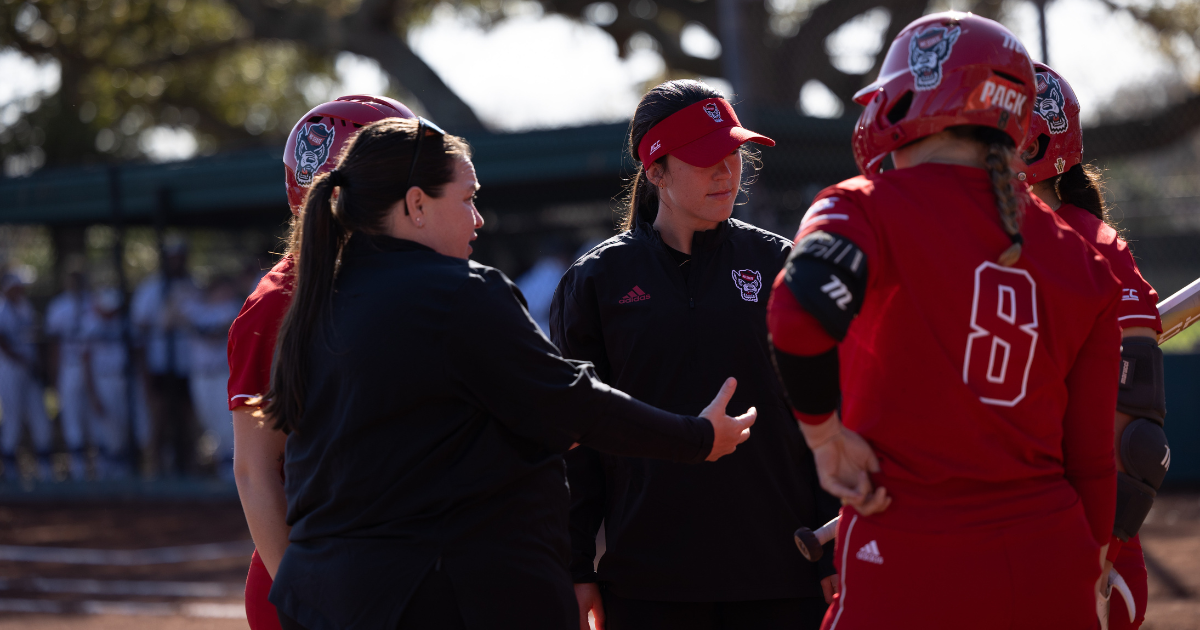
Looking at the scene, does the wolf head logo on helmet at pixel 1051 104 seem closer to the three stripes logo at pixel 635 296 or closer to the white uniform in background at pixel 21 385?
the three stripes logo at pixel 635 296

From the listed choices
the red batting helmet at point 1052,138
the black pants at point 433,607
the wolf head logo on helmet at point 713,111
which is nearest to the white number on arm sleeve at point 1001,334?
the red batting helmet at point 1052,138

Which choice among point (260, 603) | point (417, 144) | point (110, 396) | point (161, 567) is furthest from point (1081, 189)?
point (110, 396)

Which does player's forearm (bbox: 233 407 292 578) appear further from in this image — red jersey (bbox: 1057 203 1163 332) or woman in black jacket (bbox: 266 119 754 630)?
red jersey (bbox: 1057 203 1163 332)

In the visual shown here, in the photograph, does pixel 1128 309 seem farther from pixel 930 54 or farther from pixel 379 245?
pixel 379 245

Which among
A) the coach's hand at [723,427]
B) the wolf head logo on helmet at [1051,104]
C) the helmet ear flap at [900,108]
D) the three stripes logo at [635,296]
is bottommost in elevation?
the coach's hand at [723,427]

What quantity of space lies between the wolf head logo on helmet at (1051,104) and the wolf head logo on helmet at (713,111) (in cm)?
85

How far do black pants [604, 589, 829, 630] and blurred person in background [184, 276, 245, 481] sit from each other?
29.3 ft

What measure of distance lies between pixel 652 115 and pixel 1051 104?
3.57ft

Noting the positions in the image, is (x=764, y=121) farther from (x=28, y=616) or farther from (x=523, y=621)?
(x=523, y=621)

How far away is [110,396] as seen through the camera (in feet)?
38.3

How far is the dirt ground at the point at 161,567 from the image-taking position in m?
6.22

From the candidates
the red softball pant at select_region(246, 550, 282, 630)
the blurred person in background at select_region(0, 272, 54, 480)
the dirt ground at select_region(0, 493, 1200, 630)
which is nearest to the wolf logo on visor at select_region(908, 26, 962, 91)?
the red softball pant at select_region(246, 550, 282, 630)

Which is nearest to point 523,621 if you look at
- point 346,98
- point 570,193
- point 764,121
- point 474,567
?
point 474,567

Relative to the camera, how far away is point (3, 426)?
40.6 feet
